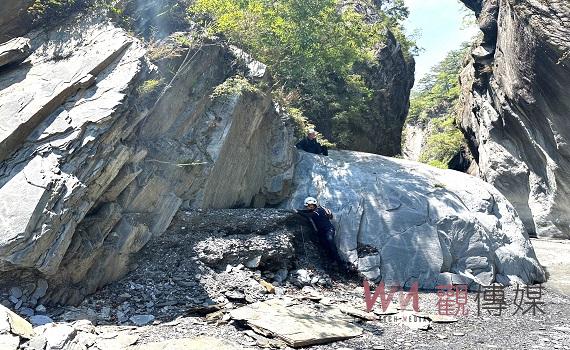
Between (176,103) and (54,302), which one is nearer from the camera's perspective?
(54,302)

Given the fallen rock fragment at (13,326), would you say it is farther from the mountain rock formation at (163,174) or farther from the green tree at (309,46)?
the green tree at (309,46)

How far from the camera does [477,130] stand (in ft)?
78.8

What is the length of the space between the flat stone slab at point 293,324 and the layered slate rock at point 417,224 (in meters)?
3.48

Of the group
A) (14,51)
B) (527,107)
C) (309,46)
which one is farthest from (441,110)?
(14,51)

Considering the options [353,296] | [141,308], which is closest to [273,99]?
[353,296]

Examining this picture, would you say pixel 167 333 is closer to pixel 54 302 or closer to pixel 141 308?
pixel 141 308

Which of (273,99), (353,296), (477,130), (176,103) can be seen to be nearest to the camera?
(353,296)

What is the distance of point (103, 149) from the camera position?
8.60m

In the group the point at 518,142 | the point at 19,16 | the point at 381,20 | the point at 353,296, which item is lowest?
the point at 353,296

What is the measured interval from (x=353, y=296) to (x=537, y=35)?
12.1 m

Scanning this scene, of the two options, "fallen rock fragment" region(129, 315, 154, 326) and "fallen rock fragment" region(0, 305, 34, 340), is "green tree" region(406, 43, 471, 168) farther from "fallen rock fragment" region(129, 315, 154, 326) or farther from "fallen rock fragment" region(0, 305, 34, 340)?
"fallen rock fragment" region(0, 305, 34, 340)

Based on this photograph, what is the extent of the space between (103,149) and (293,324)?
4341 millimetres

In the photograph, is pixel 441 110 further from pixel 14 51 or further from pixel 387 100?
pixel 14 51

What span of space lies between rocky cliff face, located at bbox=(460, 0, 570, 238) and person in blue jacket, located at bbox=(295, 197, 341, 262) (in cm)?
999
